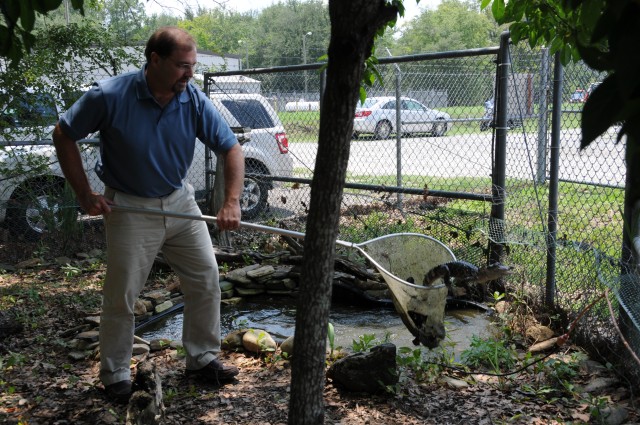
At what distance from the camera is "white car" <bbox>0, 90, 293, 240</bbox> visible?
7328 millimetres

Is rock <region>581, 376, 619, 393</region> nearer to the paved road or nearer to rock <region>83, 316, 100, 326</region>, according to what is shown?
the paved road

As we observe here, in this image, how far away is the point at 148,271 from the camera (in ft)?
12.7

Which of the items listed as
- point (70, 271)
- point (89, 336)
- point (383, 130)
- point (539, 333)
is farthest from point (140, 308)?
point (383, 130)

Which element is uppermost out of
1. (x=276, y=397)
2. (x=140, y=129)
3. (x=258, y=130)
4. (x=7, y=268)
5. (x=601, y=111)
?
(x=601, y=111)

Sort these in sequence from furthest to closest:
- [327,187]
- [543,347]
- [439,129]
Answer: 1. [439,129]
2. [543,347]
3. [327,187]

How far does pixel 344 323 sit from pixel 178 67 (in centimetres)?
246

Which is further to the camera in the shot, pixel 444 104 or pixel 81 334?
pixel 444 104

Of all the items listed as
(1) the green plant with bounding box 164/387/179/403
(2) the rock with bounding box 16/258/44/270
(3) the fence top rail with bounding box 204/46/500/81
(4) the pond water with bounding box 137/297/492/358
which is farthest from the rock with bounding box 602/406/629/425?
(2) the rock with bounding box 16/258/44/270

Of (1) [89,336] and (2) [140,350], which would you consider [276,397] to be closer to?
(2) [140,350]

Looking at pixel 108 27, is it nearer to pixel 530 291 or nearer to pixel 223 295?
pixel 223 295

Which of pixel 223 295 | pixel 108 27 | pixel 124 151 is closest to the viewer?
pixel 124 151

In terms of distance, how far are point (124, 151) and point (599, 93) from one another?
10.0 ft

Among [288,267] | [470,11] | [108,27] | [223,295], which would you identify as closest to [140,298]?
[223,295]

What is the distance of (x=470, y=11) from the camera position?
6147 centimetres
